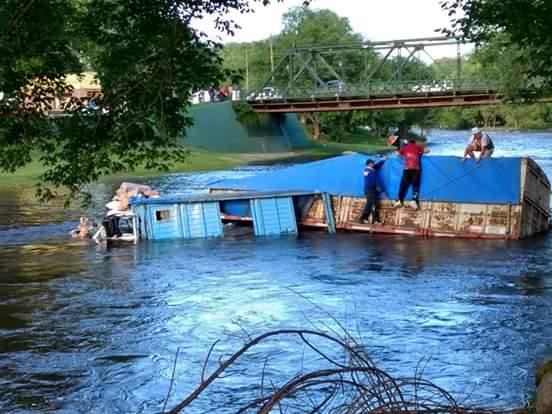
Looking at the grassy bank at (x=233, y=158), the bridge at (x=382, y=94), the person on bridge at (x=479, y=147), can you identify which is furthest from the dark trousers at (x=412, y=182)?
the bridge at (x=382, y=94)

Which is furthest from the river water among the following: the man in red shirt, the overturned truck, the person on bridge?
the person on bridge

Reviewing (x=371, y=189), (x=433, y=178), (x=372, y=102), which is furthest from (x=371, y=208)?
(x=372, y=102)

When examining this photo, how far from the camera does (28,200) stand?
3850cm

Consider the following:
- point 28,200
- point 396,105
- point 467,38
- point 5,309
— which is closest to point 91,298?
point 5,309

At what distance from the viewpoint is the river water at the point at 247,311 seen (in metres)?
11.5

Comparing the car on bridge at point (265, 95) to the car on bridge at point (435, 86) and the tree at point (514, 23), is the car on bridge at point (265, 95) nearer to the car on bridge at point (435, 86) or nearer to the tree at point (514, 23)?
the car on bridge at point (435, 86)

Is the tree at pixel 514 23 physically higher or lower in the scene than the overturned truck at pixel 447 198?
higher

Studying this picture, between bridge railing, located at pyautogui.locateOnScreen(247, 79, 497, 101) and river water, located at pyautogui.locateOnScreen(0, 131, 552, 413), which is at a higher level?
bridge railing, located at pyautogui.locateOnScreen(247, 79, 497, 101)

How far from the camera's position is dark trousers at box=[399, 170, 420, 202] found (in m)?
25.1

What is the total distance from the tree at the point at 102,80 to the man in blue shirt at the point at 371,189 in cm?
1474

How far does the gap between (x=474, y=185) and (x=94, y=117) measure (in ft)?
52.6

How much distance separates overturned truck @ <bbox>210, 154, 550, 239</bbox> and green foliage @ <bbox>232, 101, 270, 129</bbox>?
48.8 metres

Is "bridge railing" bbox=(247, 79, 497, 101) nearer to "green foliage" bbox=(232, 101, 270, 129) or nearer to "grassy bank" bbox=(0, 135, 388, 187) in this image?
"green foliage" bbox=(232, 101, 270, 129)

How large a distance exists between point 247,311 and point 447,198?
10790mm
